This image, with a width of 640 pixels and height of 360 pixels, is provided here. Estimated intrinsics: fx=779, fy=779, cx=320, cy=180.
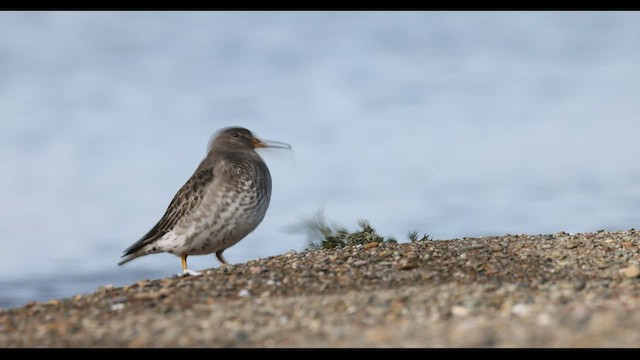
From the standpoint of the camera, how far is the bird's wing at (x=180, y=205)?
32.9 feet

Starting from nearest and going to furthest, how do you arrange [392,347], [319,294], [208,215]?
1. [392,347]
2. [319,294]
3. [208,215]

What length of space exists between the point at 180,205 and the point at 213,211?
56 centimetres

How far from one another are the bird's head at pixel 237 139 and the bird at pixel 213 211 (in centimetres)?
65

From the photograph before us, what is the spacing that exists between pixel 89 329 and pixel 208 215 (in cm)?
345

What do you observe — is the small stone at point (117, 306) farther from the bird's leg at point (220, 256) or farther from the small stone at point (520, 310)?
the small stone at point (520, 310)

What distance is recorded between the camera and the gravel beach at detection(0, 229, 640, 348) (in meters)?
5.48

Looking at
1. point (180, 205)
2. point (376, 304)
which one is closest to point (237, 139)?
point (180, 205)

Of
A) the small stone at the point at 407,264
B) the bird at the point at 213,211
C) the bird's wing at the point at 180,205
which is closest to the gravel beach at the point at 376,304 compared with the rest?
the small stone at the point at 407,264

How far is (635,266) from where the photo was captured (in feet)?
29.8

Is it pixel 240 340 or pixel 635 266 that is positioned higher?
pixel 635 266

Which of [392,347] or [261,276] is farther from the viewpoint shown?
[261,276]

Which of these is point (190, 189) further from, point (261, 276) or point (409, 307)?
point (409, 307)

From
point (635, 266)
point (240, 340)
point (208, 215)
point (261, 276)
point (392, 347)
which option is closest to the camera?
point (392, 347)
